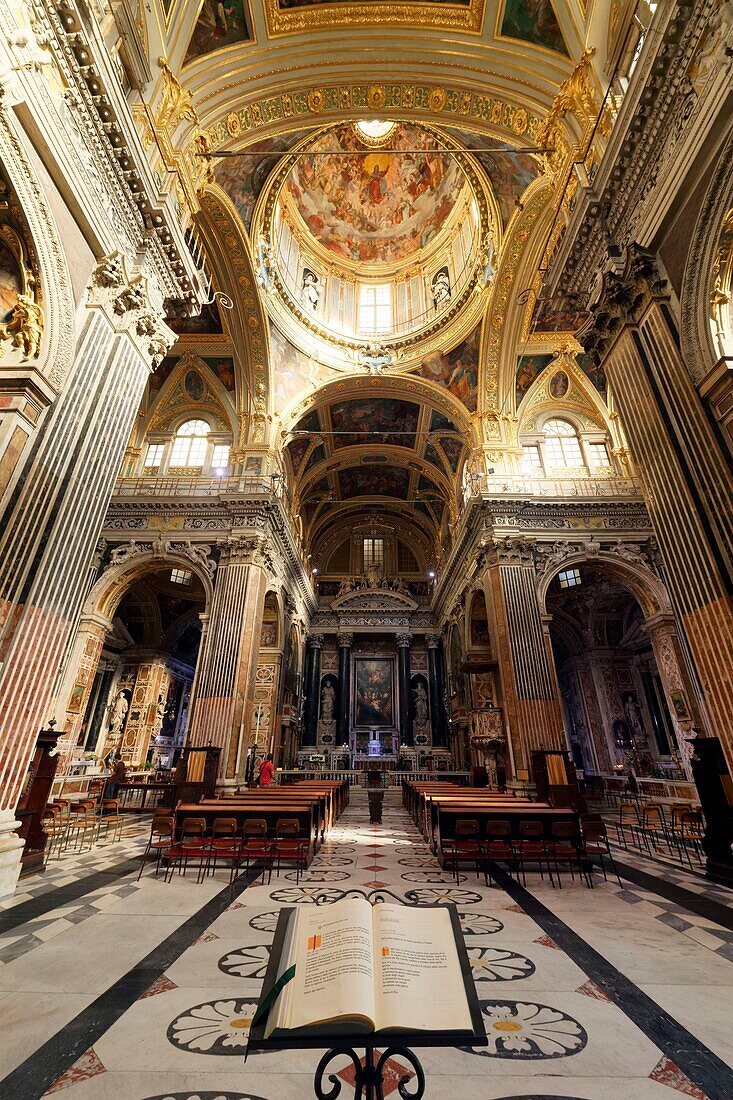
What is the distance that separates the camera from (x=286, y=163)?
1401 cm

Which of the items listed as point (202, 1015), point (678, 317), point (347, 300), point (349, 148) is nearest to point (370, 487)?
point (347, 300)

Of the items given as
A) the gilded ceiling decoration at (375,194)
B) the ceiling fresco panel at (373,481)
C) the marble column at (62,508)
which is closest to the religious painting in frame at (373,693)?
the ceiling fresco panel at (373,481)

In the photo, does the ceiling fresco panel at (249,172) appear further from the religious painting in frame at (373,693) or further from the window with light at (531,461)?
the religious painting in frame at (373,693)

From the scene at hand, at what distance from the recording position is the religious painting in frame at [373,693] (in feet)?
81.6

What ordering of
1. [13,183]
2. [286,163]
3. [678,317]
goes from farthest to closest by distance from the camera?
[286,163], [678,317], [13,183]

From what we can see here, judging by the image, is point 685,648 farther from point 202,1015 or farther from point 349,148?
point 349,148

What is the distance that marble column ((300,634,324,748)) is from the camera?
23.9m

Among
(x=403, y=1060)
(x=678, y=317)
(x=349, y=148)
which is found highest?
(x=349, y=148)

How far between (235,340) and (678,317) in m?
13.3

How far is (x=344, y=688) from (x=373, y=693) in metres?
1.72

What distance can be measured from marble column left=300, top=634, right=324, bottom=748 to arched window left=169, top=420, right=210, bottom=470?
40.2 feet

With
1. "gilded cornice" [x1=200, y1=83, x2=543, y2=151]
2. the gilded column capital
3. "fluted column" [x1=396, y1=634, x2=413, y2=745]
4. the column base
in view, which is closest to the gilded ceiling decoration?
"gilded cornice" [x1=200, y1=83, x2=543, y2=151]

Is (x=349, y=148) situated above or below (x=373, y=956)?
above

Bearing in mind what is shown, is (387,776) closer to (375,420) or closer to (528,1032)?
(375,420)
